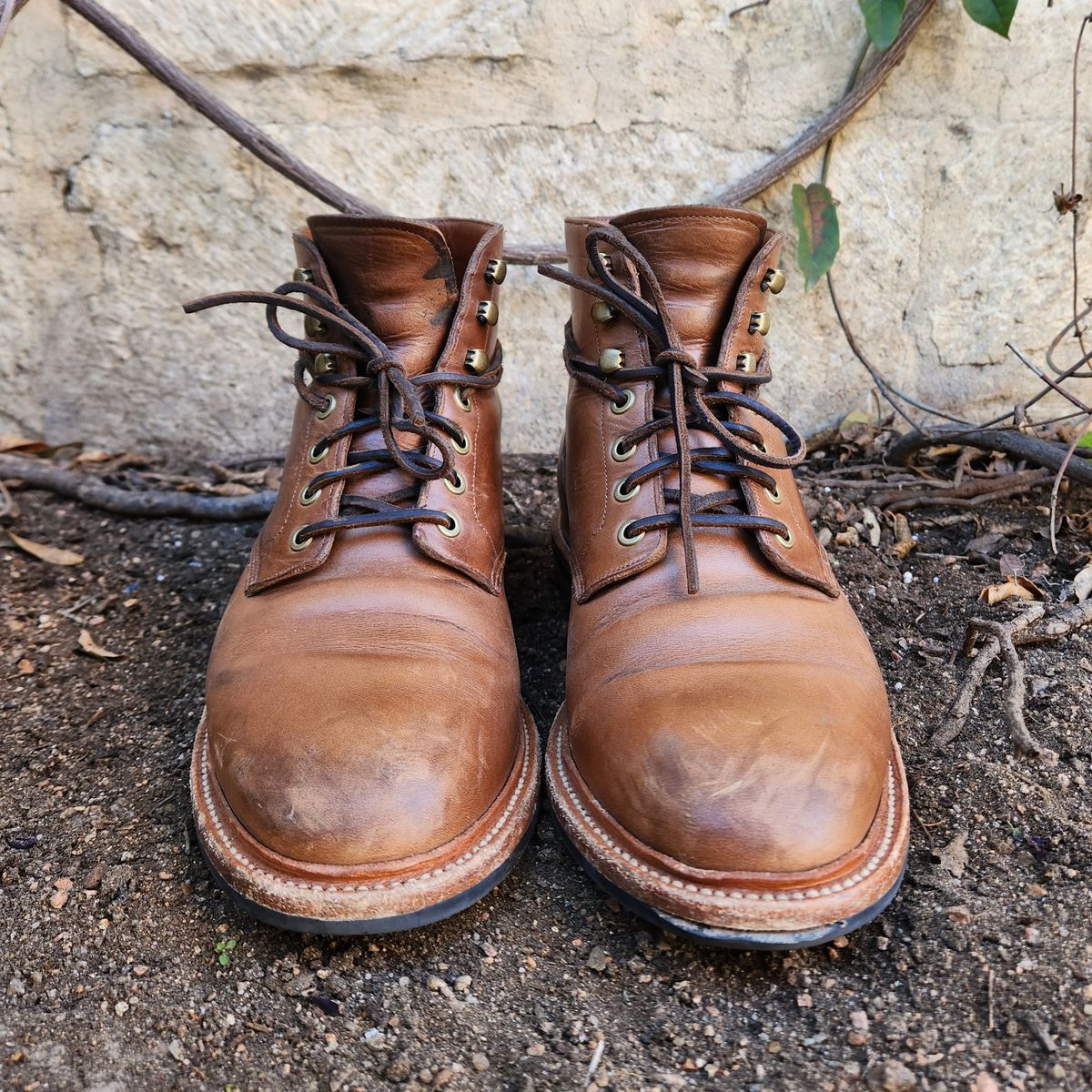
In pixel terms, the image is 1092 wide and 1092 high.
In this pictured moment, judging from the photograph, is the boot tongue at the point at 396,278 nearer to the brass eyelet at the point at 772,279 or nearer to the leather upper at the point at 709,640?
the leather upper at the point at 709,640

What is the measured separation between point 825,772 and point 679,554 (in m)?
0.38

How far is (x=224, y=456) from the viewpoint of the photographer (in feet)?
8.14

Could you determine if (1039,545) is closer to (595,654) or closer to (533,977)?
(595,654)

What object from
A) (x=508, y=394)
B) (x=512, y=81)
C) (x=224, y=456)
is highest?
(x=512, y=81)

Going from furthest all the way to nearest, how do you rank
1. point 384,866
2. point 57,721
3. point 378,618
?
point 57,721 → point 378,618 → point 384,866

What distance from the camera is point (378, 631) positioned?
4.18 ft

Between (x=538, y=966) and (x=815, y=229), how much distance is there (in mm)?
1726

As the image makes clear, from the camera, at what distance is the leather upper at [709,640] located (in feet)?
3.56

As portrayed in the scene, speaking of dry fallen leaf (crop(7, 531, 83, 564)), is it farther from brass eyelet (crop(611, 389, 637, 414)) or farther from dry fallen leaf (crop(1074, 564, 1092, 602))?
dry fallen leaf (crop(1074, 564, 1092, 602))

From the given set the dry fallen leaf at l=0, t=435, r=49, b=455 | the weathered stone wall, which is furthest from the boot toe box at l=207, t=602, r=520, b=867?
the dry fallen leaf at l=0, t=435, r=49, b=455

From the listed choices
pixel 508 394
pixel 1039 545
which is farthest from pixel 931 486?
pixel 508 394

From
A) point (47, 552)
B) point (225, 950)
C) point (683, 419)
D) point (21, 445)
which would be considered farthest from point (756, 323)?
point (21, 445)

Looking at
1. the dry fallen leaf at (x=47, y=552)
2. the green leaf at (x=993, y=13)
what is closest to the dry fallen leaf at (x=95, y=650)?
the dry fallen leaf at (x=47, y=552)

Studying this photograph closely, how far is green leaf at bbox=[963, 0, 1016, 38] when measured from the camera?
73.4 inches
